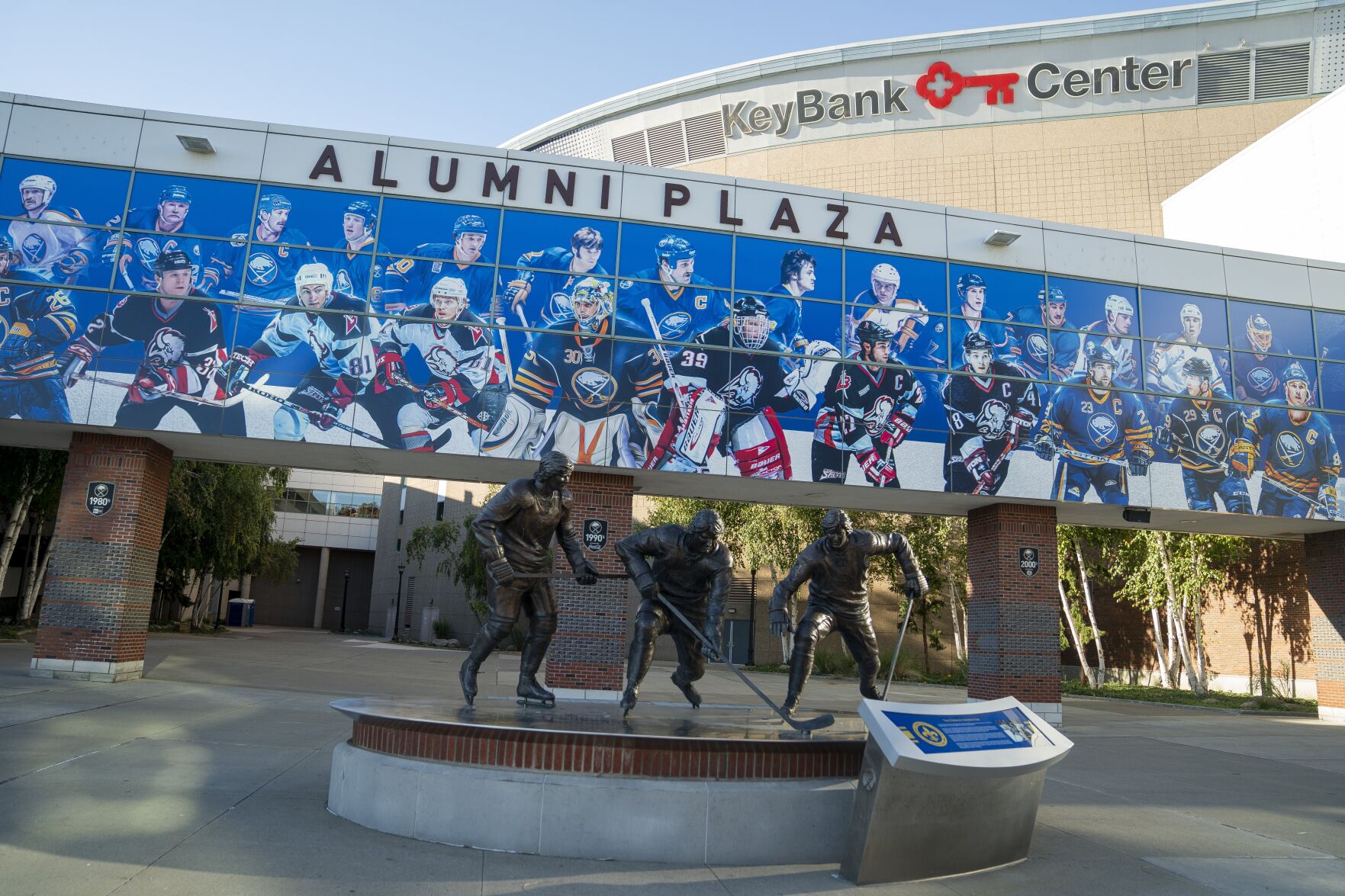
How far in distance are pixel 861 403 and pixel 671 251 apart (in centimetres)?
447

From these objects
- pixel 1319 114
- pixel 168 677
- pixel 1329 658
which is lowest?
pixel 168 677

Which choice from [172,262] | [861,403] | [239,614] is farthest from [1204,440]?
[239,614]

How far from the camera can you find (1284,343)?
780 inches

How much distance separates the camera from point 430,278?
55.0ft

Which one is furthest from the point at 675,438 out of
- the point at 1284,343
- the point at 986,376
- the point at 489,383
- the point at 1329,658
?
the point at 1329,658

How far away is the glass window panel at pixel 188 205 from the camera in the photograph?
1614 centimetres

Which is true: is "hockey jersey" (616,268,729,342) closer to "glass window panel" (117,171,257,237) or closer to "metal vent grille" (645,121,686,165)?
"glass window panel" (117,171,257,237)

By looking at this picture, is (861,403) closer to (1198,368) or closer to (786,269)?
(786,269)

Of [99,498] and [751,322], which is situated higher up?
[751,322]

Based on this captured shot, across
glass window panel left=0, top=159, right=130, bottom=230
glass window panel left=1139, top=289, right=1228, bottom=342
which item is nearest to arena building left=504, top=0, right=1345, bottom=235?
glass window panel left=1139, top=289, right=1228, bottom=342

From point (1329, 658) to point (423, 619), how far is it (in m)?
37.6

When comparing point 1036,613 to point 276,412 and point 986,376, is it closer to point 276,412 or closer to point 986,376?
point 986,376

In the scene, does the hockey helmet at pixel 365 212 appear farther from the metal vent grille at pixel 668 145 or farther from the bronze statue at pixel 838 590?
the metal vent grille at pixel 668 145

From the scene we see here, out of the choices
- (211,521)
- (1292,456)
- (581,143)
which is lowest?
(211,521)
